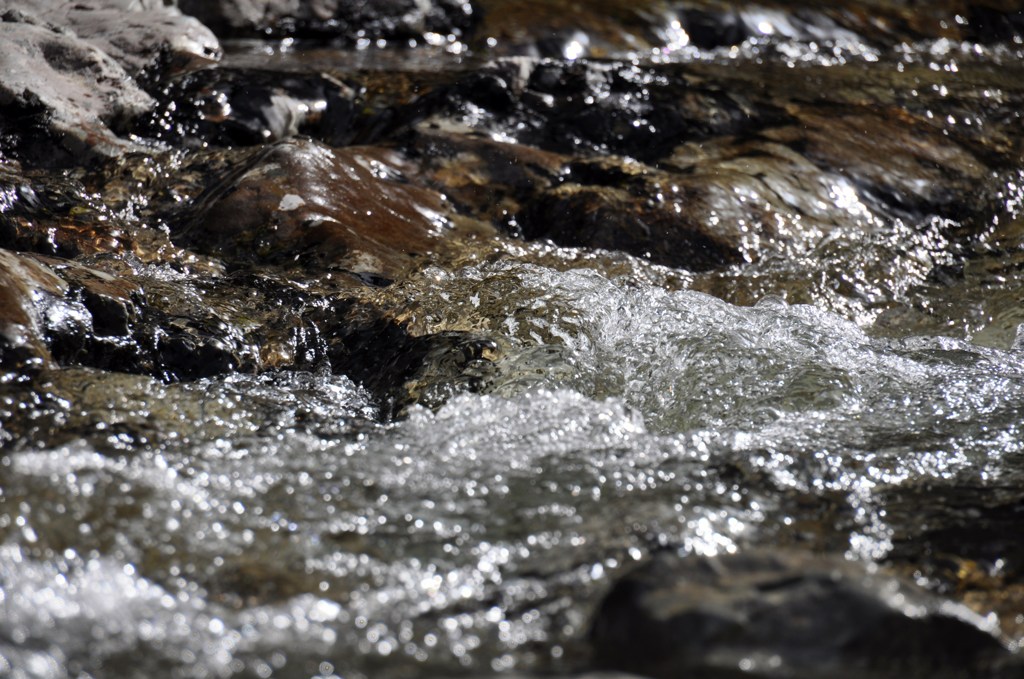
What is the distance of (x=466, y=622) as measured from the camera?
84.8 inches

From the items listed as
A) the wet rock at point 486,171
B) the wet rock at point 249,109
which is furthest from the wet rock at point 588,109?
the wet rock at point 249,109

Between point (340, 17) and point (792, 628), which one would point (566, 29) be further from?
point (792, 628)

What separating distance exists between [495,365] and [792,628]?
5.56 feet

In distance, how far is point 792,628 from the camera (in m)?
1.99

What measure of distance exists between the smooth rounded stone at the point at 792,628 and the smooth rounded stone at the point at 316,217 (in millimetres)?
2305

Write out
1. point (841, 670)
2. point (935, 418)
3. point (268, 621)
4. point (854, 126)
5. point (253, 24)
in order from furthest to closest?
point (253, 24), point (854, 126), point (935, 418), point (268, 621), point (841, 670)

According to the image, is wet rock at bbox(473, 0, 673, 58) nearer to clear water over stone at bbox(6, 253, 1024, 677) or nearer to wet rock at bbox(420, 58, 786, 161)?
wet rock at bbox(420, 58, 786, 161)

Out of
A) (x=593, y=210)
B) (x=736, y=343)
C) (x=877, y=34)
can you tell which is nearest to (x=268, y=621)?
(x=736, y=343)

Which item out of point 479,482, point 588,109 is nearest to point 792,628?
point 479,482

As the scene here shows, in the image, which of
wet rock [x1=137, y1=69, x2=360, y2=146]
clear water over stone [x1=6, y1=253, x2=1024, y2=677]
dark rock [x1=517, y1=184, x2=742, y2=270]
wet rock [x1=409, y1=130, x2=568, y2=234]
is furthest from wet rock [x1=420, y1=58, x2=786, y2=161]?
clear water over stone [x1=6, y1=253, x2=1024, y2=677]

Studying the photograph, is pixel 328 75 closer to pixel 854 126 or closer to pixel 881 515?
pixel 854 126

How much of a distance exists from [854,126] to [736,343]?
A: 9.55 feet

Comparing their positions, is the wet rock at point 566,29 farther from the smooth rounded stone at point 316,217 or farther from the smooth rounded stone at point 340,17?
the smooth rounded stone at point 316,217

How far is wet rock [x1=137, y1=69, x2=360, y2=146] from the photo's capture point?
17.3 ft
